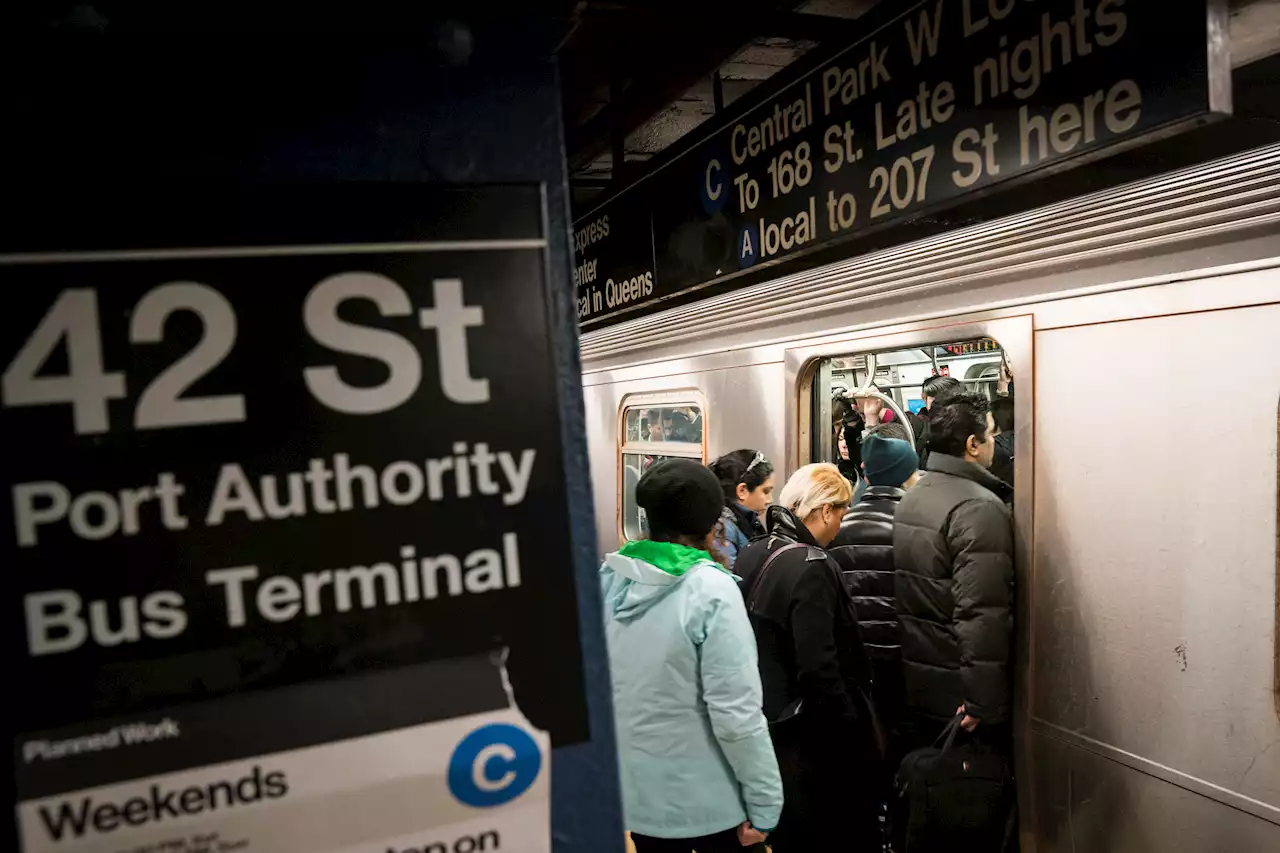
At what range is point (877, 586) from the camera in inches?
129

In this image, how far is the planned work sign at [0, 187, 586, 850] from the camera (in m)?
0.86

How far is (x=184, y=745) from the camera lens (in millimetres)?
888

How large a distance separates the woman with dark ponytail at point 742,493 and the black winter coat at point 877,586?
342 millimetres

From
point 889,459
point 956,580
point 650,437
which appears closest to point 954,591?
point 956,580

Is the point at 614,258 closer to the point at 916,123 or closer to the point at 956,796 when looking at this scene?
the point at 916,123

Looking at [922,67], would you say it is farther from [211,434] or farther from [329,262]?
[211,434]

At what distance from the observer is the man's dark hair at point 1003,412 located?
4.32m

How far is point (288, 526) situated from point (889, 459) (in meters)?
2.82

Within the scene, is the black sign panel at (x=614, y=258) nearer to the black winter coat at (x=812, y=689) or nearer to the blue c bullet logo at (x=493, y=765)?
the black winter coat at (x=812, y=689)

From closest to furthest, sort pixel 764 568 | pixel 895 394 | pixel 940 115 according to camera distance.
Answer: pixel 940 115 → pixel 764 568 → pixel 895 394

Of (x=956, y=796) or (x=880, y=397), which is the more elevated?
(x=880, y=397)

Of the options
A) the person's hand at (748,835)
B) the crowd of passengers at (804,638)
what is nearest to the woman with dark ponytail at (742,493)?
the crowd of passengers at (804,638)

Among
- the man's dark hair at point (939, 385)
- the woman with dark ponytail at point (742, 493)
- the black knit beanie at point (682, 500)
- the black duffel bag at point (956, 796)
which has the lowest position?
the black duffel bag at point (956, 796)

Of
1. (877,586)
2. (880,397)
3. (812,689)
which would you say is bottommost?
(812,689)
